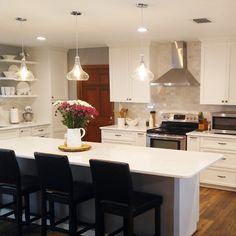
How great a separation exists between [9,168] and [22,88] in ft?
12.0

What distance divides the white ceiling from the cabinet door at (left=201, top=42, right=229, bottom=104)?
249mm

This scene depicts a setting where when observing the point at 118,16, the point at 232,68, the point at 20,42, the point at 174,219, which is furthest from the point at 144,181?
the point at 20,42

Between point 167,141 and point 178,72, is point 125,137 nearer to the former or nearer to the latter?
point 167,141

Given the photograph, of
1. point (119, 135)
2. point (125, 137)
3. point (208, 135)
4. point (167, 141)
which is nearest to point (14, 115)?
point (119, 135)

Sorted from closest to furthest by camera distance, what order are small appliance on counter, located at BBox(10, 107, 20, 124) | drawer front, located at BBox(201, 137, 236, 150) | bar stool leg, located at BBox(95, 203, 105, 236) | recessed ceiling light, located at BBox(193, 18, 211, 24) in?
bar stool leg, located at BBox(95, 203, 105, 236), recessed ceiling light, located at BBox(193, 18, 211, 24), drawer front, located at BBox(201, 137, 236, 150), small appliance on counter, located at BBox(10, 107, 20, 124)

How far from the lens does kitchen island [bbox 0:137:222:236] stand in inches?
120

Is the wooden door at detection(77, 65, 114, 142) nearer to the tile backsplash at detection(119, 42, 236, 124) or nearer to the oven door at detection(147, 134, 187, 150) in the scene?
the tile backsplash at detection(119, 42, 236, 124)

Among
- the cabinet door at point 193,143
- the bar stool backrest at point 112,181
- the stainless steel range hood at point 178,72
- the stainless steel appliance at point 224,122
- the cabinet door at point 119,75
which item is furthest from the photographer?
the cabinet door at point 119,75

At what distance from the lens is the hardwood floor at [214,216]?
12.8 feet

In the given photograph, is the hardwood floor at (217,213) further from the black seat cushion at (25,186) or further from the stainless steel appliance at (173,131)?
the black seat cushion at (25,186)

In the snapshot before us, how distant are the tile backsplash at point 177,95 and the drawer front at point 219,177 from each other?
1056 millimetres

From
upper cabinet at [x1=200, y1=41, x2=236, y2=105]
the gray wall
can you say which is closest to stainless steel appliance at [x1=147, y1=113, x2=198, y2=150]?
upper cabinet at [x1=200, y1=41, x2=236, y2=105]

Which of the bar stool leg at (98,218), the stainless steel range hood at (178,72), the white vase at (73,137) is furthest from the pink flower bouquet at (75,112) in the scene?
the stainless steel range hood at (178,72)

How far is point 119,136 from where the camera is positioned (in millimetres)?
6266
